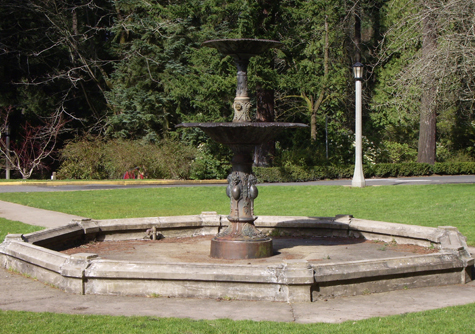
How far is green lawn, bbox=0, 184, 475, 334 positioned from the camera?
541 centimetres

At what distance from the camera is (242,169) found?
8.63 metres

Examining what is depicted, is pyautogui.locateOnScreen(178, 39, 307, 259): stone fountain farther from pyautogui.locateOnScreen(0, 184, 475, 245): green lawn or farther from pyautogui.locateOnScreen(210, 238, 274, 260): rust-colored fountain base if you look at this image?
pyautogui.locateOnScreen(0, 184, 475, 245): green lawn

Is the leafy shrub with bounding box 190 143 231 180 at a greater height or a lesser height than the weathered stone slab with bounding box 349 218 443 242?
greater

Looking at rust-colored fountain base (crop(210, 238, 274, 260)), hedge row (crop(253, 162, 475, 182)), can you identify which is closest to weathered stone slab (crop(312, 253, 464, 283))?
rust-colored fountain base (crop(210, 238, 274, 260))

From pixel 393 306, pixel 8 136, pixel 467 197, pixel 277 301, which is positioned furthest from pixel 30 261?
pixel 8 136

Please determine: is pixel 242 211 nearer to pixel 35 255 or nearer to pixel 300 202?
pixel 35 255

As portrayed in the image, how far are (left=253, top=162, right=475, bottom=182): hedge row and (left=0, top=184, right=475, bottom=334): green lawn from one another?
224 inches

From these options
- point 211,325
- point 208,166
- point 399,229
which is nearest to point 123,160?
point 208,166

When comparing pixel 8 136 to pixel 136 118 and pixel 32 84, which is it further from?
pixel 136 118

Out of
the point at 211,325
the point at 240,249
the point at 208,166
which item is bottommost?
the point at 211,325

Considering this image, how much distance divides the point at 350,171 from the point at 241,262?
2084 cm

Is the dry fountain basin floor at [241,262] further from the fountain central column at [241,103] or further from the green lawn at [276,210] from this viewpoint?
the fountain central column at [241,103]

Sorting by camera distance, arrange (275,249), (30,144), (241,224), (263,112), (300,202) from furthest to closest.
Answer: (30,144) < (263,112) < (300,202) < (275,249) < (241,224)

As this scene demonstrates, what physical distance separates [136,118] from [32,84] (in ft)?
17.9
